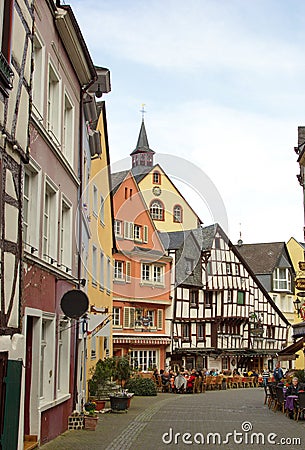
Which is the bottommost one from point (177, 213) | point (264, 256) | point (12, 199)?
point (12, 199)

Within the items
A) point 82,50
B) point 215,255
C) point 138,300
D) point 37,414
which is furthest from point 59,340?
point 215,255

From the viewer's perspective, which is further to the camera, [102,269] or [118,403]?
[102,269]

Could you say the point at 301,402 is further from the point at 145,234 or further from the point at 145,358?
the point at 145,234

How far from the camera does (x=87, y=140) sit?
64.5ft

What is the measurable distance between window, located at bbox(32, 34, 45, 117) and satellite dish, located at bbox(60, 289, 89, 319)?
10.5 ft

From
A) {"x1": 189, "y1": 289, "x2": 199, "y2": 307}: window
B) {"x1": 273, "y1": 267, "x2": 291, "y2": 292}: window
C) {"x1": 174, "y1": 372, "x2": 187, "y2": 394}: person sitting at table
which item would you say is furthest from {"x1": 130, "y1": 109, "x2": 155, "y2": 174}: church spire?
{"x1": 174, "y1": 372, "x2": 187, "y2": 394}: person sitting at table

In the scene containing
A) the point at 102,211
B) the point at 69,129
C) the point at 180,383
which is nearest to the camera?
the point at 69,129

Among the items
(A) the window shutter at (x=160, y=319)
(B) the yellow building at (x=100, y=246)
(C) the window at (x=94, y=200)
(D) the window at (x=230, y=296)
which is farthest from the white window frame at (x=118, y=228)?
(C) the window at (x=94, y=200)

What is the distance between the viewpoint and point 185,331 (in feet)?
145

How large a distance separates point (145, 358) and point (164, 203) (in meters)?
20.3

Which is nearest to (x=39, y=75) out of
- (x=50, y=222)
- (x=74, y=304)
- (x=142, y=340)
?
(x=50, y=222)

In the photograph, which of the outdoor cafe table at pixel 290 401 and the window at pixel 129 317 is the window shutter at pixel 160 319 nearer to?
the window at pixel 129 317

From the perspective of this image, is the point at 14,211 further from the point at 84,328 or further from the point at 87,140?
the point at 87,140

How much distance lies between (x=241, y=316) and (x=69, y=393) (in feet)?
110
